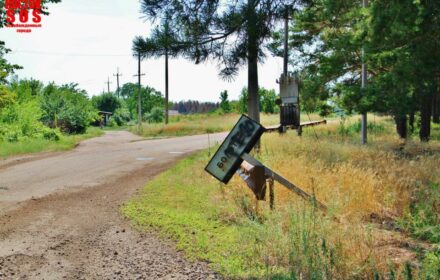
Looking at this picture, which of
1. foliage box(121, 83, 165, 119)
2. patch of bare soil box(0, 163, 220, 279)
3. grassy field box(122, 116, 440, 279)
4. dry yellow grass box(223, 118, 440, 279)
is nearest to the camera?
grassy field box(122, 116, 440, 279)

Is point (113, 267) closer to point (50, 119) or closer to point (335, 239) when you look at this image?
point (335, 239)

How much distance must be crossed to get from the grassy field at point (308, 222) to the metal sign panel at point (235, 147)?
2.28ft

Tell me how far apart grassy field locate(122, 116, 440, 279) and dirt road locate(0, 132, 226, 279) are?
34 cm

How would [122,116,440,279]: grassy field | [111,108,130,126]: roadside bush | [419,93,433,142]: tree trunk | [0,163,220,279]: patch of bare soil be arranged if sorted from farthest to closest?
1. [111,108,130,126]: roadside bush
2. [419,93,433,142]: tree trunk
3. [0,163,220,279]: patch of bare soil
4. [122,116,440,279]: grassy field

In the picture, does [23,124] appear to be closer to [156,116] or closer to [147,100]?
[156,116]

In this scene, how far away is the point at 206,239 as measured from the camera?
17.0ft

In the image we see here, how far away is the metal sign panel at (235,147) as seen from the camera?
5715 mm

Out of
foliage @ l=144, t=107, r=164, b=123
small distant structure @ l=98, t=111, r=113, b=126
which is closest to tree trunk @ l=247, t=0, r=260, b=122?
foliage @ l=144, t=107, r=164, b=123

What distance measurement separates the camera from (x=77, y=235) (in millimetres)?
5543

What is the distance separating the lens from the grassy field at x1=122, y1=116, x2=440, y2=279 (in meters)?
4.11

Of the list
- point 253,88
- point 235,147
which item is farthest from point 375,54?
point 235,147

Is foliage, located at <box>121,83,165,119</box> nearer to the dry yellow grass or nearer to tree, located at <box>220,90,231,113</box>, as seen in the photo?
tree, located at <box>220,90,231,113</box>

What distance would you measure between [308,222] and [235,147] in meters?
1.57

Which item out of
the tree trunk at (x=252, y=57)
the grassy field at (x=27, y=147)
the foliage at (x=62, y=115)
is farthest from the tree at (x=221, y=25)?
the foliage at (x=62, y=115)
